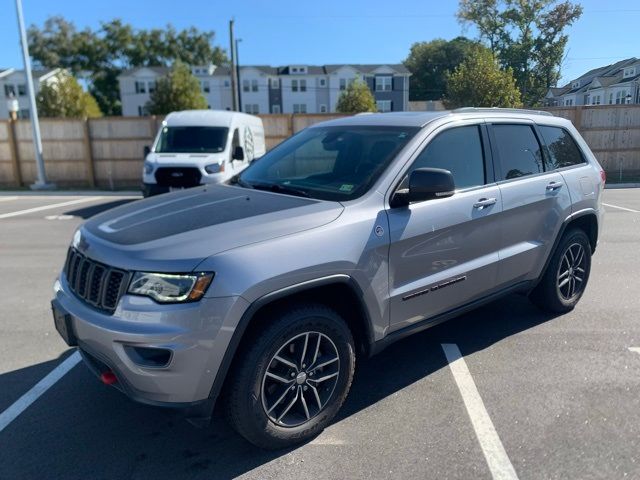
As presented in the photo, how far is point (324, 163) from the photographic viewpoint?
12.4 feet

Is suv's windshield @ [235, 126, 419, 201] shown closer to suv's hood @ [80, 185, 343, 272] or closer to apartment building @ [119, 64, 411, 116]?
suv's hood @ [80, 185, 343, 272]

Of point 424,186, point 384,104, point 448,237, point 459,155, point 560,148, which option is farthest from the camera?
point 384,104

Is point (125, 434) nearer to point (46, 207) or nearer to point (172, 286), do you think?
point (172, 286)

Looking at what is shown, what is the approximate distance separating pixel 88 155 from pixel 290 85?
130 feet

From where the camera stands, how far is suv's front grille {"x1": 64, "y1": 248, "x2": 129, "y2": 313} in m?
2.57

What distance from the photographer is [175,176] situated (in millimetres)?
11617

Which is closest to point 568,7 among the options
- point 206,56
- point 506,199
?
point 206,56

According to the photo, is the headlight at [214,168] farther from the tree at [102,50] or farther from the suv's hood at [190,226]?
the tree at [102,50]

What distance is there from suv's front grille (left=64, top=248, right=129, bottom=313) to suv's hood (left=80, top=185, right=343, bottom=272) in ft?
0.18

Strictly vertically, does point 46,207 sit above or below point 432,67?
below

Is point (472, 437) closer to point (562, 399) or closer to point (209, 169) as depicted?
point (562, 399)

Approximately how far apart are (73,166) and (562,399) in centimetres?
1901

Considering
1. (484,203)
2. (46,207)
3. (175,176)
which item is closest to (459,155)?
(484,203)

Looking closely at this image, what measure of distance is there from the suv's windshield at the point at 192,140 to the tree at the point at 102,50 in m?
54.6
